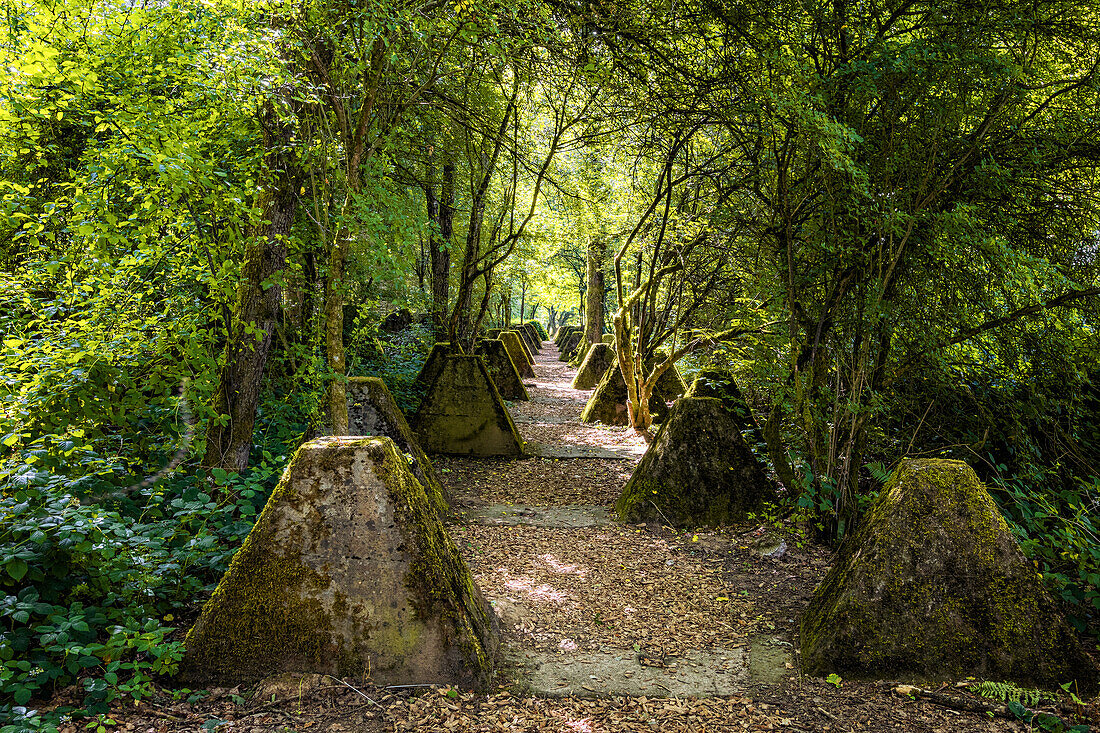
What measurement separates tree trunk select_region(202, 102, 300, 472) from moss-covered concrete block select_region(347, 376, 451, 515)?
1.30 meters

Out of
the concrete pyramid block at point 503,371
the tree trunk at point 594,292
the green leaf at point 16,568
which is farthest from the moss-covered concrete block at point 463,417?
the tree trunk at point 594,292

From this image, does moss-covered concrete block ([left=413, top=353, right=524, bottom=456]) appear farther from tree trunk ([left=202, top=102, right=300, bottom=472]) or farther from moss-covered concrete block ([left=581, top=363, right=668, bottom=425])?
tree trunk ([left=202, top=102, right=300, bottom=472])

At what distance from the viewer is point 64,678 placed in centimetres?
244

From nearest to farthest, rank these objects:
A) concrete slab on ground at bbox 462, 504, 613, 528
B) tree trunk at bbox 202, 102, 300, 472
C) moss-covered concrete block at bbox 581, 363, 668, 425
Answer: tree trunk at bbox 202, 102, 300, 472 → concrete slab on ground at bbox 462, 504, 613, 528 → moss-covered concrete block at bbox 581, 363, 668, 425

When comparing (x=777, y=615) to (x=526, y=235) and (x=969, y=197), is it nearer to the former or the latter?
(x=969, y=197)

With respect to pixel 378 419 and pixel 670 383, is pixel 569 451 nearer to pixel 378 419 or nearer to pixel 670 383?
pixel 378 419

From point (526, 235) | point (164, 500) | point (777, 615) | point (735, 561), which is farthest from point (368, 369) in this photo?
point (777, 615)

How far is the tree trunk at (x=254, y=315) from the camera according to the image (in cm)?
434

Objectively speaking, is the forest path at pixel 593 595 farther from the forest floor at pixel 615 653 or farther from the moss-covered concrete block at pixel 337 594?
the moss-covered concrete block at pixel 337 594

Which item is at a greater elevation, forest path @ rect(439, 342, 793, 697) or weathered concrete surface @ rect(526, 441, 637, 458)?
weathered concrete surface @ rect(526, 441, 637, 458)

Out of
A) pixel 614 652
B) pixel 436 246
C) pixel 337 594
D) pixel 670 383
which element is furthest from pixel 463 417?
pixel 337 594

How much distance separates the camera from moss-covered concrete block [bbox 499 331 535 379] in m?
18.5

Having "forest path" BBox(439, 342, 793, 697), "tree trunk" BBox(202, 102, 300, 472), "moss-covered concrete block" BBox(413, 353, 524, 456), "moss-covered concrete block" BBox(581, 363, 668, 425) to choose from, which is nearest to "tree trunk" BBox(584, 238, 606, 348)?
"moss-covered concrete block" BBox(581, 363, 668, 425)

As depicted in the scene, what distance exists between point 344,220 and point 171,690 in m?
3.00
